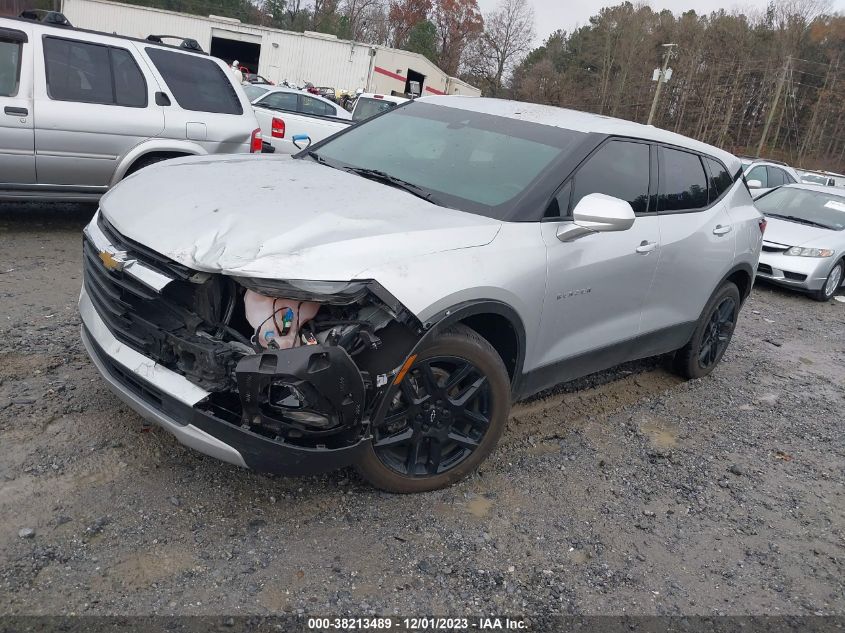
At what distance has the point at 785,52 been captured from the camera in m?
53.3

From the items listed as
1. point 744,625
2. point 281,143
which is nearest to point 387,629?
point 744,625

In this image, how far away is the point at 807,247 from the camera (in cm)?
938

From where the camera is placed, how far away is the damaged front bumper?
2.54 meters

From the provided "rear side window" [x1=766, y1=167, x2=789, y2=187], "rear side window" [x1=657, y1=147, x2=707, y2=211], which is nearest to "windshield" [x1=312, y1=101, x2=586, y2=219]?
"rear side window" [x1=657, y1=147, x2=707, y2=211]

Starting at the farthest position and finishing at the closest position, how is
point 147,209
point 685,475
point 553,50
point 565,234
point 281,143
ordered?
point 553,50 < point 281,143 < point 685,475 < point 565,234 < point 147,209

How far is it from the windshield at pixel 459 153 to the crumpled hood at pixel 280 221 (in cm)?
24

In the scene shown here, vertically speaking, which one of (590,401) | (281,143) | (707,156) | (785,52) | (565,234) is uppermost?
(785,52)

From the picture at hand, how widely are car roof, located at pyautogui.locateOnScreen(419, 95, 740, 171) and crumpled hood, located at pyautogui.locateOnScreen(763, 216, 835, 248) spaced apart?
5716mm

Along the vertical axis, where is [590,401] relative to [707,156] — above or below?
below

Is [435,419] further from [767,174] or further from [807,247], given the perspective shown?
[767,174]

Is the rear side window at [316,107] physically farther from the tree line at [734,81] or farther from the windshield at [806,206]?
the tree line at [734,81]

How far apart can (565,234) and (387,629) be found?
6.53 feet

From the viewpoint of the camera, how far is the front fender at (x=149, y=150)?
6.38m

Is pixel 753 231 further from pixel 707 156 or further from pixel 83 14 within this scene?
pixel 83 14
